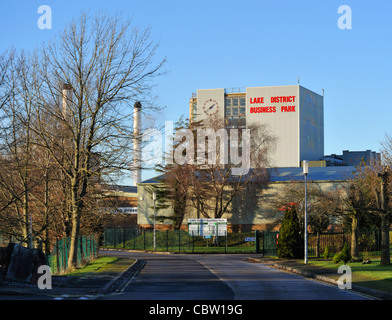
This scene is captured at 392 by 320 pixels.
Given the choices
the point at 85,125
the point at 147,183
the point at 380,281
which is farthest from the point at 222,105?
the point at 380,281

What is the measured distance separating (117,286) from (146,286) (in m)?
1.03

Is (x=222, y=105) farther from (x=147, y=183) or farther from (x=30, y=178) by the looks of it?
(x=30, y=178)

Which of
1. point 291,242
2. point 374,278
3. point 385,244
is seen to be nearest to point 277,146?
point 291,242

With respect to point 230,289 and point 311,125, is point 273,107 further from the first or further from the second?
point 230,289

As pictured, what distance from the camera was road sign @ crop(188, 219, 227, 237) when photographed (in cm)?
5506

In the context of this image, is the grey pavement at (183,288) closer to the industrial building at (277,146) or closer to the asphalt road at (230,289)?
the asphalt road at (230,289)

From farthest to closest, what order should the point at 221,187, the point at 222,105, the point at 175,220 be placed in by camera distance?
the point at 222,105, the point at 175,220, the point at 221,187

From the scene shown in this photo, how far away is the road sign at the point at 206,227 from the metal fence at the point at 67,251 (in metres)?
15.2

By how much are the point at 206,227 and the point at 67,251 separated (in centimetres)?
2227

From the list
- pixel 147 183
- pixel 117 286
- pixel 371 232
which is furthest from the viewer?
pixel 147 183

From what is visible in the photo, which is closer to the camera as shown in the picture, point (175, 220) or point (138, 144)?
point (138, 144)

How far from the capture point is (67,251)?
116ft

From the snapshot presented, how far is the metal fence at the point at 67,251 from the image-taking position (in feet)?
99.3

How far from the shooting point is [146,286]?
807 inches
